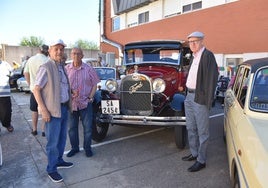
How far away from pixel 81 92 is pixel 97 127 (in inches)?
55.7

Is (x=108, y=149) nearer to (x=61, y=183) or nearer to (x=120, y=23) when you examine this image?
(x=61, y=183)

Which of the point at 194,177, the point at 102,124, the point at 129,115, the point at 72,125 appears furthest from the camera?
the point at 102,124

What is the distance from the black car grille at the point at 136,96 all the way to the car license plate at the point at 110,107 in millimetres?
339

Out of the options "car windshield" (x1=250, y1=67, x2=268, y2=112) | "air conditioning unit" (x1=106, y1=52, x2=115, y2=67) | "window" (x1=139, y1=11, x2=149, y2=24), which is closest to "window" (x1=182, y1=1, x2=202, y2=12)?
"window" (x1=139, y1=11, x2=149, y2=24)

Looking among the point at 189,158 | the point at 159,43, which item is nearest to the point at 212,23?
the point at 159,43

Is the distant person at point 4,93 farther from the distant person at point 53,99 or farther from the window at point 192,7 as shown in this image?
the window at point 192,7

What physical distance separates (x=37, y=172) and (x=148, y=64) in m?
3.26

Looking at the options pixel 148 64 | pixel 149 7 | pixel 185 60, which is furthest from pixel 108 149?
pixel 149 7

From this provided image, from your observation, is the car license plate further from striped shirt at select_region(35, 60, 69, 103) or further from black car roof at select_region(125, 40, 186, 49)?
black car roof at select_region(125, 40, 186, 49)

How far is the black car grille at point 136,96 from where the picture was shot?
4992 millimetres

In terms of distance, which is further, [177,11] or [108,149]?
[177,11]

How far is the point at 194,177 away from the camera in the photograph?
3.77 meters

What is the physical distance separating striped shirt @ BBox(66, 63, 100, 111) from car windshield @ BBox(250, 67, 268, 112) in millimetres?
2508

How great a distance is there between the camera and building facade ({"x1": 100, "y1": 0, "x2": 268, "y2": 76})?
10.6 meters
